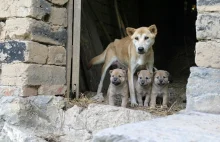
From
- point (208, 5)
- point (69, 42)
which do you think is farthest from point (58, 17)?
point (208, 5)

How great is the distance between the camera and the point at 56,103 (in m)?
4.76

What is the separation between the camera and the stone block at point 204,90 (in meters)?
3.42

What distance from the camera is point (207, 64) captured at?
3.49 meters

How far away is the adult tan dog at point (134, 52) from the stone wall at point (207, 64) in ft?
5.78

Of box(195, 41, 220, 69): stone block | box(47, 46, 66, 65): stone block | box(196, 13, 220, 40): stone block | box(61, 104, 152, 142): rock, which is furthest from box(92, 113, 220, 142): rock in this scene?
box(47, 46, 66, 65): stone block

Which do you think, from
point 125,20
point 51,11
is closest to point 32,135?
point 51,11

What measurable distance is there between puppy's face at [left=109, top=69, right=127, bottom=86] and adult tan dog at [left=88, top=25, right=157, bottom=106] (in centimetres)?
13

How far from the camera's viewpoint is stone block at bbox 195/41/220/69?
3.46m

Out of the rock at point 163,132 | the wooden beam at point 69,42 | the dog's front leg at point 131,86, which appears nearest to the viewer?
Result: the rock at point 163,132

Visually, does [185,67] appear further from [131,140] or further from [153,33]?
[131,140]

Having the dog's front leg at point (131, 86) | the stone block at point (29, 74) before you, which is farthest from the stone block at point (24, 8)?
Answer: the dog's front leg at point (131, 86)

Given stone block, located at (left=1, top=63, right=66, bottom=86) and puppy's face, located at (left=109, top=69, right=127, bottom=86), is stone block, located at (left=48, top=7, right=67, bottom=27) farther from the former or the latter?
puppy's face, located at (left=109, top=69, right=127, bottom=86)

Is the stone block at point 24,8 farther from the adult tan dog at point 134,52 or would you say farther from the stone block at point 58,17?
the adult tan dog at point 134,52

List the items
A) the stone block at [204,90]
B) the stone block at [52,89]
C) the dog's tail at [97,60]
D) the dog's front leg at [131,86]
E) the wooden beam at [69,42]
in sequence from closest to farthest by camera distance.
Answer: the stone block at [204,90] < the stone block at [52,89] < the wooden beam at [69,42] < the dog's front leg at [131,86] < the dog's tail at [97,60]
